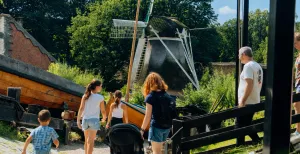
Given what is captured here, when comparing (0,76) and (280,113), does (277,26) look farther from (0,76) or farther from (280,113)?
(0,76)

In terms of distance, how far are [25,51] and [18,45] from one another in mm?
976

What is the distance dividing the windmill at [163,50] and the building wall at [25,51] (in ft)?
32.2

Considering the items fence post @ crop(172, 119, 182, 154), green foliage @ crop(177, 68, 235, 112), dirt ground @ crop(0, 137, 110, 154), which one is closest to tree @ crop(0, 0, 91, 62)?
green foliage @ crop(177, 68, 235, 112)

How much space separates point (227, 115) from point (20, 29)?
18760 millimetres

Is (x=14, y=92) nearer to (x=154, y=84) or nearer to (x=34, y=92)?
(x=34, y=92)

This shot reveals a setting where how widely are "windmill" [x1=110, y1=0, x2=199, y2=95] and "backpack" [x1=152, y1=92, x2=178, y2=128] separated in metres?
24.8

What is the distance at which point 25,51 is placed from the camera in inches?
879

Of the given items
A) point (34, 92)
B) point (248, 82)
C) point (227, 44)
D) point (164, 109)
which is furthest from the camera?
point (227, 44)

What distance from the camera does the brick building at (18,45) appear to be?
20.2m

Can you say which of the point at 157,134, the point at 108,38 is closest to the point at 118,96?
the point at 157,134

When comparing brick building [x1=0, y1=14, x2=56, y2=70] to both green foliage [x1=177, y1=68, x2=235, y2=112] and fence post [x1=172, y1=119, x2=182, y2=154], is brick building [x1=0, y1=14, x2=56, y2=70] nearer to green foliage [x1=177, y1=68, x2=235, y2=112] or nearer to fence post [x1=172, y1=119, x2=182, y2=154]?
green foliage [x1=177, y1=68, x2=235, y2=112]

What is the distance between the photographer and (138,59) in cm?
3403

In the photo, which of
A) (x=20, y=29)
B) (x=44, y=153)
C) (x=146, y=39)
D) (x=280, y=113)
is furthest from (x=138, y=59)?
(x=280, y=113)

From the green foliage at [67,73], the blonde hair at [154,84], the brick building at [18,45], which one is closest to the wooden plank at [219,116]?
the blonde hair at [154,84]
